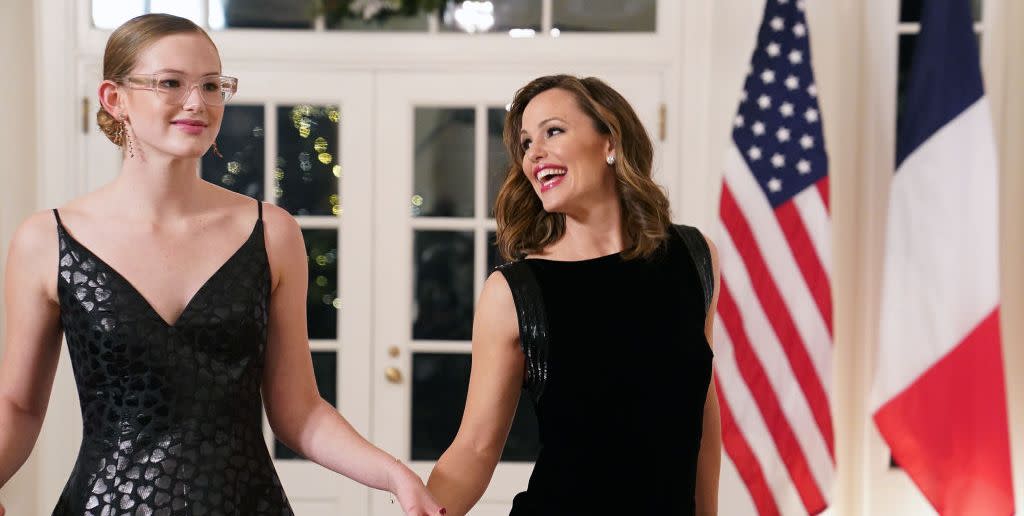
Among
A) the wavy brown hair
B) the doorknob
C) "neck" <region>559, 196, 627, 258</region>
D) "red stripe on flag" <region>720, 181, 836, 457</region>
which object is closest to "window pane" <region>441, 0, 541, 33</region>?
"red stripe on flag" <region>720, 181, 836, 457</region>

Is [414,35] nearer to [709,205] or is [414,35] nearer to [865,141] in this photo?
[709,205]

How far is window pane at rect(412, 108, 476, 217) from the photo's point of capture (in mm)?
3814

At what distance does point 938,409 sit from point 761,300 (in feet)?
1.90

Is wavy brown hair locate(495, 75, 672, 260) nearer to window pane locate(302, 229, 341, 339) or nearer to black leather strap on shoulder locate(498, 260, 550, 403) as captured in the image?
black leather strap on shoulder locate(498, 260, 550, 403)

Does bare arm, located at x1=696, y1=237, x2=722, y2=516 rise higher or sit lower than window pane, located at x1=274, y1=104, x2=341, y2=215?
lower

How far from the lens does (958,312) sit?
320 cm

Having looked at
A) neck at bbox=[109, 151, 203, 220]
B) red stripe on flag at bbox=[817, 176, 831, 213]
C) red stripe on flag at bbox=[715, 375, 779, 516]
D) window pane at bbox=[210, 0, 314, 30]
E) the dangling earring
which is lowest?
red stripe on flag at bbox=[715, 375, 779, 516]

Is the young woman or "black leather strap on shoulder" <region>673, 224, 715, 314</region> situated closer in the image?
the young woman

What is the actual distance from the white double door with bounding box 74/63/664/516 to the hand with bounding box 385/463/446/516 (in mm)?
2184

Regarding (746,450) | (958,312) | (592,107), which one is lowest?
(746,450)

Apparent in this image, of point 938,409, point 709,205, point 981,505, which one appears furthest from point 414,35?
point 981,505

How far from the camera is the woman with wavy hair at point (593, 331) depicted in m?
1.76

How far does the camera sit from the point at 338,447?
5.54ft

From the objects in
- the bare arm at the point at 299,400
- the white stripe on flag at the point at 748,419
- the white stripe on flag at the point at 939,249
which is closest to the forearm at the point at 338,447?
the bare arm at the point at 299,400
